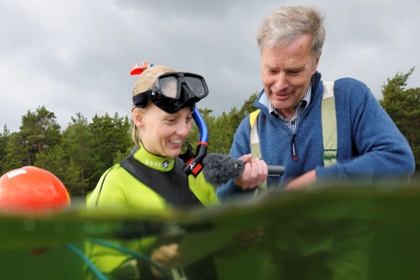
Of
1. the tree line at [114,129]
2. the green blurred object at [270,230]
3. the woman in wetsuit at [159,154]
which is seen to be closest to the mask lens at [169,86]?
the woman in wetsuit at [159,154]

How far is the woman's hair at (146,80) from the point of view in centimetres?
210

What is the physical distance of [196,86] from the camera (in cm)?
222

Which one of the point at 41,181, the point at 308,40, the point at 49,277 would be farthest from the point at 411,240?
the point at 41,181

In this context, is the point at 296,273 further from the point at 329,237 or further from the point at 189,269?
the point at 189,269

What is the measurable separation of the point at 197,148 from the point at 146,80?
1.51 ft

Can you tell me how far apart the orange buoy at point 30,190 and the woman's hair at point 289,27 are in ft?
4.39

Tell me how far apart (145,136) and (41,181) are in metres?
0.56

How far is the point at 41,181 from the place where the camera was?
1.95 meters

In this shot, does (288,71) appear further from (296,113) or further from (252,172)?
(252,172)

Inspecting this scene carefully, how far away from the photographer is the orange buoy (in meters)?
1.82

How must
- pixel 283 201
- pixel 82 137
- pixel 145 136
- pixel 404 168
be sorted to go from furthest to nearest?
pixel 82 137 < pixel 145 136 < pixel 404 168 < pixel 283 201

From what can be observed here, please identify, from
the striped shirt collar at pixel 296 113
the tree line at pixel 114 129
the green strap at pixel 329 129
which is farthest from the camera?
the tree line at pixel 114 129

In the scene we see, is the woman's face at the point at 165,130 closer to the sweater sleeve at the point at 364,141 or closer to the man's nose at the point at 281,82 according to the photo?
the man's nose at the point at 281,82

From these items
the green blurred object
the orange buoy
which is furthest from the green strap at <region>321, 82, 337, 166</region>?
the orange buoy
